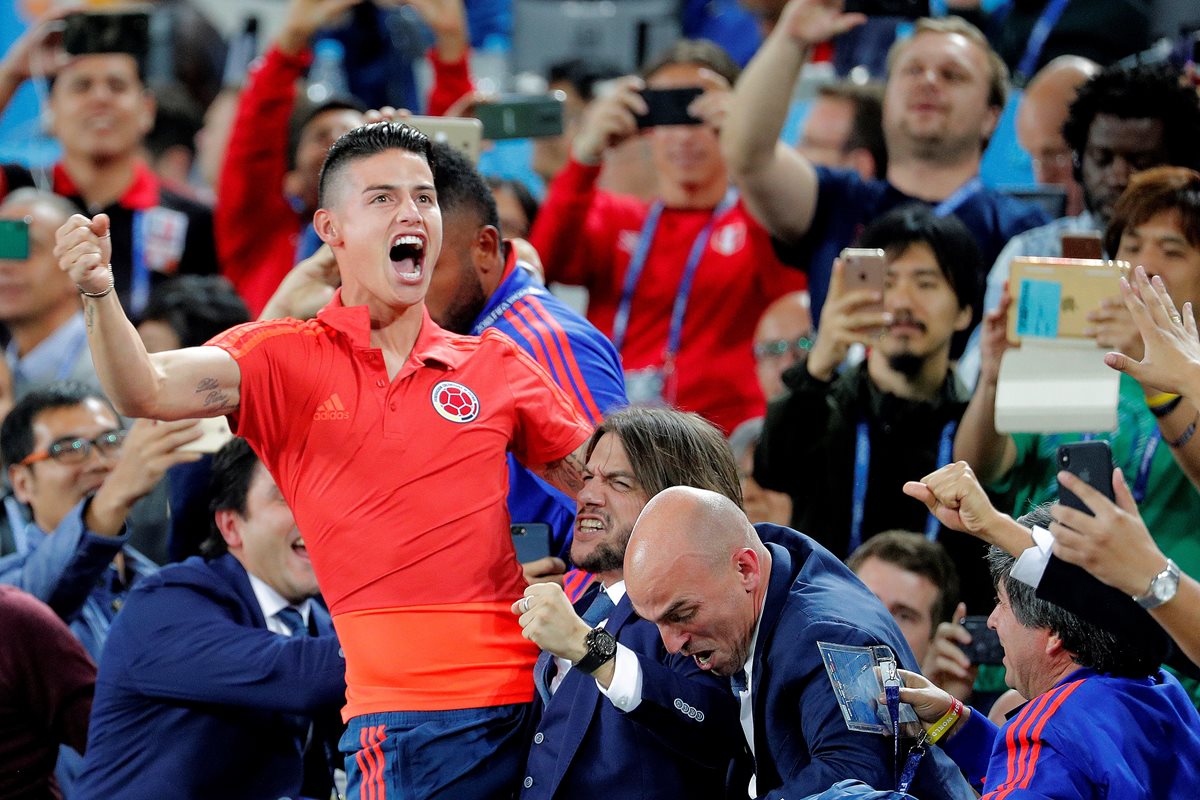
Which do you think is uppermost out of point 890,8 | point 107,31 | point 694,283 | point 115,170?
point 890,8

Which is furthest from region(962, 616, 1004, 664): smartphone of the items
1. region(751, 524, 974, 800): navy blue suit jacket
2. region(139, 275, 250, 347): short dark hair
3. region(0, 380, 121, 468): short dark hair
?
region(139, 275, 250, 347): short dark hair

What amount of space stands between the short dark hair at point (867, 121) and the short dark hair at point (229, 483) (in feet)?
11.0

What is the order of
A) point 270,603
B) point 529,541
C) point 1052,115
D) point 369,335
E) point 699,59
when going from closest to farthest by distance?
1. point 369,335
2. point 529,541
3. point 270,603
4. point 1052,115
5. point 699,59

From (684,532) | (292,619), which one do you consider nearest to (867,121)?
(292,619)

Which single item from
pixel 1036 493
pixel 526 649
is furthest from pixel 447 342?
pixel 1036 493

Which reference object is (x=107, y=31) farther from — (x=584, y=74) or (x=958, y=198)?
(x=958, y=198)

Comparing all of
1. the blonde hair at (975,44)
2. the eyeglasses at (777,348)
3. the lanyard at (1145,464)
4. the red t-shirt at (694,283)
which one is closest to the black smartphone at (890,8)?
the blonde hair at (975,44)

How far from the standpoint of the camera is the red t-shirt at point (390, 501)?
356 centimetres

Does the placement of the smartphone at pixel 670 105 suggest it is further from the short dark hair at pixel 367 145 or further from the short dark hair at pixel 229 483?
the short dark hair at pixel 367 145

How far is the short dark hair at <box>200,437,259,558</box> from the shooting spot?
182 inches

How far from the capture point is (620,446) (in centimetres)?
379

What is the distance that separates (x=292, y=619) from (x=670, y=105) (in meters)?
2.47

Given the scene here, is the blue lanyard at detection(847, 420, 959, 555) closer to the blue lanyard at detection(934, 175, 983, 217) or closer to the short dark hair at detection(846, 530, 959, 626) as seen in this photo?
the short dark hair at detection(846, 530, 959, 626)

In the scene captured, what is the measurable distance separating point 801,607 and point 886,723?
0.29 m
